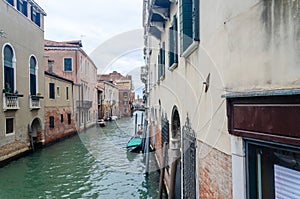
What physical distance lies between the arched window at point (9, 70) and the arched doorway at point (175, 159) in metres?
6.67

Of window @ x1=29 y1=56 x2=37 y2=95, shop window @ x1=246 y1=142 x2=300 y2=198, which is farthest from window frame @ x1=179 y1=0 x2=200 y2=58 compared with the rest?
window @ x1=29 y1=56 x2=37 y2=95

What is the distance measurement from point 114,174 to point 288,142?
23.8 feet

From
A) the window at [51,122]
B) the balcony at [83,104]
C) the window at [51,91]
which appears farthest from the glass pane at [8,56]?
the balcony at [83,104]

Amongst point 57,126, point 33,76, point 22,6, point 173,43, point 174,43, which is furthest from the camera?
point 57,126

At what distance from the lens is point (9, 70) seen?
9.73 meters

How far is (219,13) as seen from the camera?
2279mm

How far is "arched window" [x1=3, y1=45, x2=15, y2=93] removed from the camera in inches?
368

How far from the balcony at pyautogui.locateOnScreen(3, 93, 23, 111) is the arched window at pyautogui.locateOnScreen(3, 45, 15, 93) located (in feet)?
0.68

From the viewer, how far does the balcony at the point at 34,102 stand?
11.4 m

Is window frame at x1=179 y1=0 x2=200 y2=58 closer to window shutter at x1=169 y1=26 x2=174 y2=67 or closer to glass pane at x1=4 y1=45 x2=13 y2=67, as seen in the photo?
window shutter at x1=169 y1=26 x2=174 y2=67

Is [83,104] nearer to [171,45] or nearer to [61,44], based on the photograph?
[61,44]

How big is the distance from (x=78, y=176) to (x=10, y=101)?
3.85 meters

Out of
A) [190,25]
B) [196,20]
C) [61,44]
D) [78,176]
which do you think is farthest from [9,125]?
[61,44]

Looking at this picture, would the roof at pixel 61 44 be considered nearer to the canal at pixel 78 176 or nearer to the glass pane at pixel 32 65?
the glass pane at pixel 32 65
